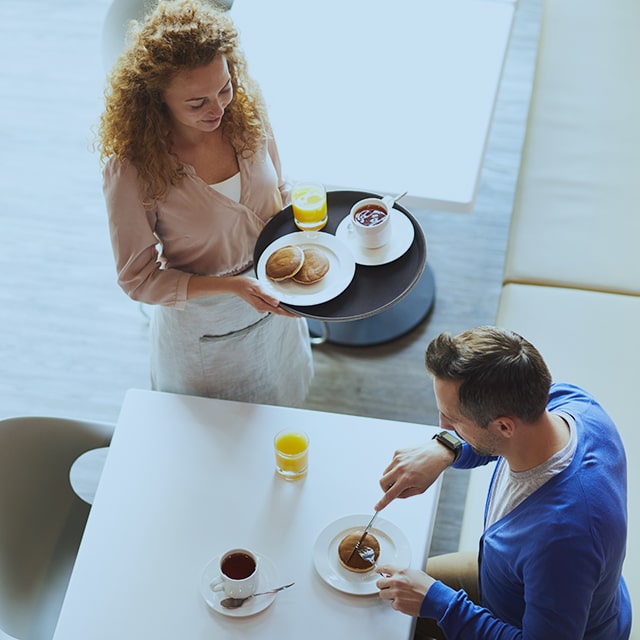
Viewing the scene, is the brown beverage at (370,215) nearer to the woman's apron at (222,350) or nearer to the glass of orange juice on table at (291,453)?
the woman's apron at (222,350)

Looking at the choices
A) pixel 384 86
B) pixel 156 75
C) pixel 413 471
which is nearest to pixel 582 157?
pixel 384 86

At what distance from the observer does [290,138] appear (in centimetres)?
261

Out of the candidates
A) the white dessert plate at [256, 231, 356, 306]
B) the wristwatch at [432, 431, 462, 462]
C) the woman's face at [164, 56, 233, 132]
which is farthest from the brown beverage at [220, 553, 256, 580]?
the woman's face at [164, 56, 233, 132]

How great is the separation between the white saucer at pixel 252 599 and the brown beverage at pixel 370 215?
2.77 feet

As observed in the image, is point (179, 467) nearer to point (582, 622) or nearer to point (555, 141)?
point (582, 622)

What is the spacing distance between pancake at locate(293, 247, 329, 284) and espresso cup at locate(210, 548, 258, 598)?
0.67 m

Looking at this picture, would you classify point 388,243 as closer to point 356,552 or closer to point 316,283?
point 316,283

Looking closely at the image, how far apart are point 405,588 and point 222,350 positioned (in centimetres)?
84

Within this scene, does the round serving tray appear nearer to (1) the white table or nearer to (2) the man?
(1) the white table

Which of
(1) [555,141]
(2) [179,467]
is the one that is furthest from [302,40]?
(2) [179,467]

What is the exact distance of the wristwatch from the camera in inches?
73.5

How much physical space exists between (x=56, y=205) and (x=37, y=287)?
0.45 m

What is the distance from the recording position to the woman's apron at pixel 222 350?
2.19m

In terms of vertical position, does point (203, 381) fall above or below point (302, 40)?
below
